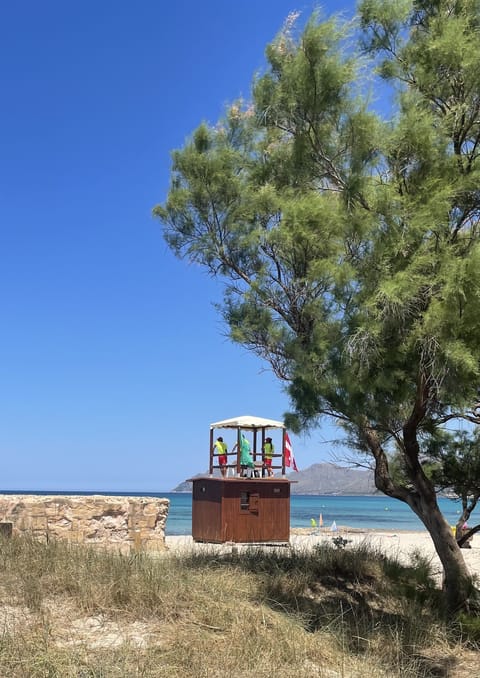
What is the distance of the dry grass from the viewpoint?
5.04m

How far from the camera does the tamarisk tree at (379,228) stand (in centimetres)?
583

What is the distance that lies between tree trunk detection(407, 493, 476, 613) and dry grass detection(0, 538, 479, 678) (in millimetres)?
333

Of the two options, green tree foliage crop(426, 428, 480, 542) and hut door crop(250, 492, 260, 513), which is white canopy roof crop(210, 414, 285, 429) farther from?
green tree foliage crop(426, 428, 480, 542)

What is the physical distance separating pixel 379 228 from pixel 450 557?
397 centimetres

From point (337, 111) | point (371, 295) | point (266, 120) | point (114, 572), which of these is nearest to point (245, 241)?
point (266, 120)

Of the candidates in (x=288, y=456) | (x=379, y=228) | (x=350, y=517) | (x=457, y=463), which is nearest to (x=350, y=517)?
(x=350, y=517)

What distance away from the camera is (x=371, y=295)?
6.00 metres

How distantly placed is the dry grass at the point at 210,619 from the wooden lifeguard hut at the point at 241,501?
5197mm

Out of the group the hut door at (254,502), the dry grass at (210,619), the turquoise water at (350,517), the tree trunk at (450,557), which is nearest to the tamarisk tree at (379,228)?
the tree trunk at (450,557)

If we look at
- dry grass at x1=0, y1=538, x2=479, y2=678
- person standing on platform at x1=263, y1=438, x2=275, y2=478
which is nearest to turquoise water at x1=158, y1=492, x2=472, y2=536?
dry grass at x1=0, y1=538, x2=479, y2=678

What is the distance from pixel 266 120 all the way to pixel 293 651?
507 cm

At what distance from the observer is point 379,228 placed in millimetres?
6090

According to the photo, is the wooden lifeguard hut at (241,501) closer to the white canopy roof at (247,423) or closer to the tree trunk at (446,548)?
the white canopy roof at (247,423)

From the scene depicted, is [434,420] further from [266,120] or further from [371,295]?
[266,120]
